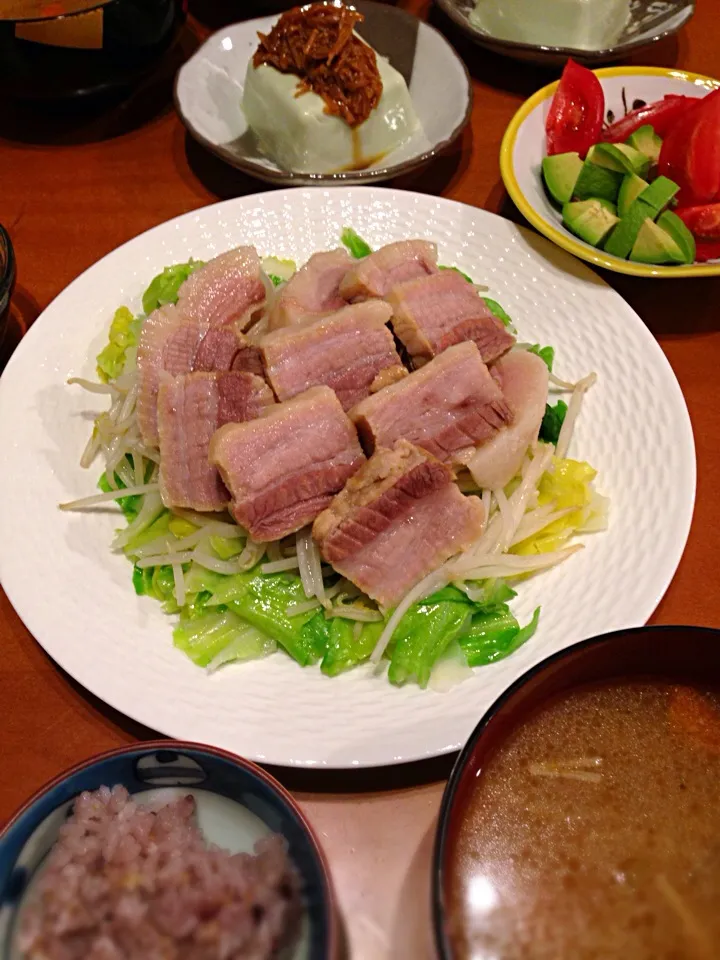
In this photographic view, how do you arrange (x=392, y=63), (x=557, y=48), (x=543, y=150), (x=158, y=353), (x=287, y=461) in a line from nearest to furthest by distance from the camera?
(x=287, y=461) < (x=158, y=353) < (x=543, y=150) < (x=557, y=48) < (x=392, y=63)

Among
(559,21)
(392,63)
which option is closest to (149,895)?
(392,63)

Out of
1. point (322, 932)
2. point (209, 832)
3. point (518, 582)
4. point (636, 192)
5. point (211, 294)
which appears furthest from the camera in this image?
point (636, 192)

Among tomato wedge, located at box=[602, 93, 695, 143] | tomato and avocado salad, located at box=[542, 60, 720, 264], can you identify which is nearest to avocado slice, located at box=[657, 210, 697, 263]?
tomato and avocado salad, located at box=[542, 60, 720, 264]

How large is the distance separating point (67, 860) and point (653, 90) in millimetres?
3520

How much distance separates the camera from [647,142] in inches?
117

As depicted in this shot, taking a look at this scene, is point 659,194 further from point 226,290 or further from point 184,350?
point 184,350

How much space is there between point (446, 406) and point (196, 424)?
756 millimetres

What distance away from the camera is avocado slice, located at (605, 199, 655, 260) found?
268 cm

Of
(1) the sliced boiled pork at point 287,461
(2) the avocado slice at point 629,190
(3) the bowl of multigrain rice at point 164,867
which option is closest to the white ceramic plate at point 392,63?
(2) the avocado slice at point 629,190

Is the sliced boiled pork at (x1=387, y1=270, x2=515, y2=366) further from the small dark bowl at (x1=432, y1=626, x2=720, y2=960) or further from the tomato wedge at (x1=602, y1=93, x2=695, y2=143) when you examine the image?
the small dark bowl at (x1=432, y1=626, x2=720, y2=960)

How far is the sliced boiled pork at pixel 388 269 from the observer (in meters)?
2.54

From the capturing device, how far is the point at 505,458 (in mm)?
2303

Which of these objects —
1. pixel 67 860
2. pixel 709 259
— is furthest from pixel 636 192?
pixel 67 860

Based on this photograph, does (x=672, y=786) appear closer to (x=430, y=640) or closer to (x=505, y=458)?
(x=430, y=640)
